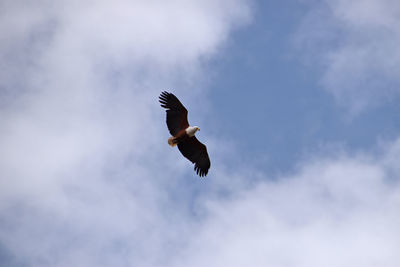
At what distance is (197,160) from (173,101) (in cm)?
404

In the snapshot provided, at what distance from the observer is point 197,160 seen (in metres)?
51.7

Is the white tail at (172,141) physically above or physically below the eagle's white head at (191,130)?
below

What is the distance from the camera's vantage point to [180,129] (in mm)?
50969

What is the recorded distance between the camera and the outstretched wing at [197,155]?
169 ft

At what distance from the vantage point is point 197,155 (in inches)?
2032

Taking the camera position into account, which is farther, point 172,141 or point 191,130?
point 172,141

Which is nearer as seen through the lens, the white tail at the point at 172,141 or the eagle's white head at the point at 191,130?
the eagle's white head at the point at 191,130

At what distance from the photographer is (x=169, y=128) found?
5097 cm

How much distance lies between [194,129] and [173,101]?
7.04ft

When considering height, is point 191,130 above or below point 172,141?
above

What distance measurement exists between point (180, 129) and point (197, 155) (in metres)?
2.03

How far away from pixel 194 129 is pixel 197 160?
2298mm

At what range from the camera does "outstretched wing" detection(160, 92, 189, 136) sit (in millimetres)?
50656

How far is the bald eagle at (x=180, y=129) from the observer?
50.6m
